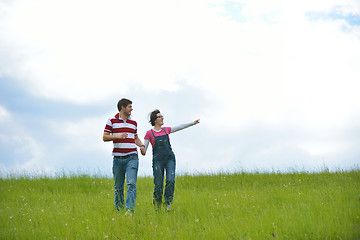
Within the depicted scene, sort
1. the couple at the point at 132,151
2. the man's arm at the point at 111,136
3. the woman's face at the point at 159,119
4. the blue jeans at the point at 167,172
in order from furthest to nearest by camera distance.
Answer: the woman's face at the point at 159,119
the blue jeans at the point at 167,172
the couple at the point at 132,151
the man's arm at the point at 111,136

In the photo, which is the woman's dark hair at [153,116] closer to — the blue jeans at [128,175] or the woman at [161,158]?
the woman at [161,158]

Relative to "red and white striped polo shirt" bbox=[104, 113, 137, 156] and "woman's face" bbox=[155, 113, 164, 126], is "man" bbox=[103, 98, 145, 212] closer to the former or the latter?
"red and white striped polo shirt" bbox=[104, 113, 137, 156]

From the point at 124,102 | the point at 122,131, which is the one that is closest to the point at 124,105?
the point at 124,102

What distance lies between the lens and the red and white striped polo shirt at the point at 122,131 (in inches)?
324

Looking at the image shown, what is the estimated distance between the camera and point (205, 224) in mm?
7172

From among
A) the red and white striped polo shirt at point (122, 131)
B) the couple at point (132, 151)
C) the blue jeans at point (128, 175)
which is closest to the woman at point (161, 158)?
the couple at point (132, 151)

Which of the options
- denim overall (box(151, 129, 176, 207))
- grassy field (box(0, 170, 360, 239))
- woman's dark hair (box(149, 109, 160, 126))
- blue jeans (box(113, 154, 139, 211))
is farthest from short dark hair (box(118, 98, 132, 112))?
grassy field (box(0, 170, 360, 239))

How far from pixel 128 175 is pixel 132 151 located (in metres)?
0.59

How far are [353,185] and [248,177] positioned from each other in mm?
4255

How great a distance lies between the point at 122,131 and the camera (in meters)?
8.36

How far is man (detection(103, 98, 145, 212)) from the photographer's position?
8.05m

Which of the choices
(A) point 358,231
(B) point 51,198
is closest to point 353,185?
(A) point 358,231

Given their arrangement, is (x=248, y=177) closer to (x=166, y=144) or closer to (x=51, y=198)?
(x=166, y=144)

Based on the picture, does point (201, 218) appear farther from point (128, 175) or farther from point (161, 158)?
point (128, 175)
